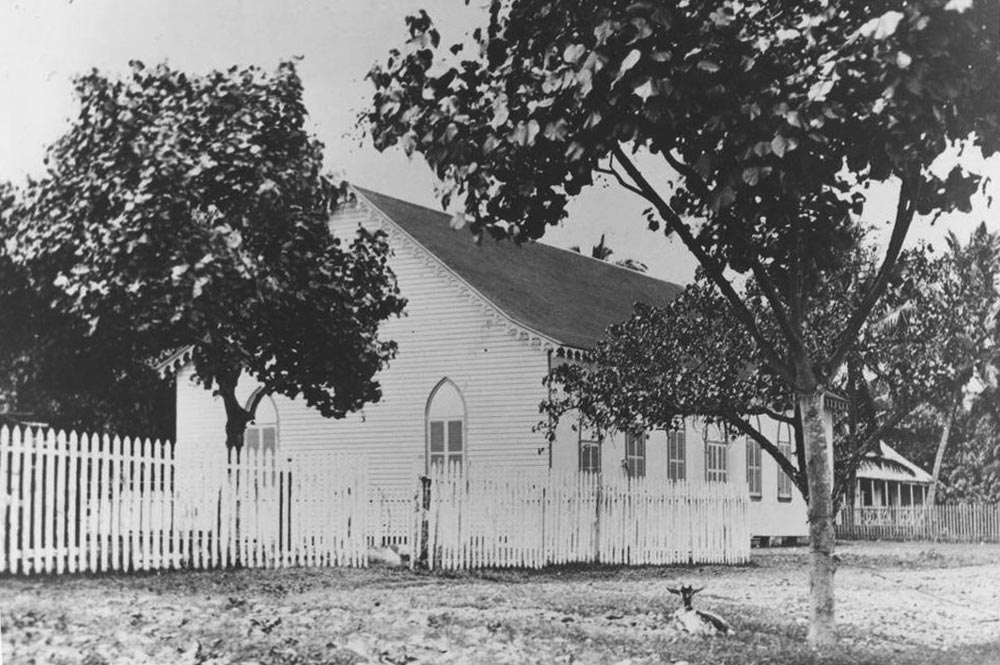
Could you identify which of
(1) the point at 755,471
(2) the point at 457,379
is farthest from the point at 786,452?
(2) the point at 457,379

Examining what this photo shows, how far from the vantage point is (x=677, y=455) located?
27.6 m

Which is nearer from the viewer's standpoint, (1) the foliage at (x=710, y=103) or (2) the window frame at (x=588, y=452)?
(1) the foliage at (x=710, y=103)

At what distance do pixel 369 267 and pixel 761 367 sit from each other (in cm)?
615

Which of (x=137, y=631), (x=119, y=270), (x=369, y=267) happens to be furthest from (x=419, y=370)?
(x=137, y=631)

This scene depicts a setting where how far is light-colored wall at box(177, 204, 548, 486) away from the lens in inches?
891

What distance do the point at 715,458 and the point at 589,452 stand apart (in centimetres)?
630

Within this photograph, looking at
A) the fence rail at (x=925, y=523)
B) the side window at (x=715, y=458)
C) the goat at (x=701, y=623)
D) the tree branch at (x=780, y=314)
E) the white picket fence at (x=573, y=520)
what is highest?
the tree branch at (x=780, y=314)

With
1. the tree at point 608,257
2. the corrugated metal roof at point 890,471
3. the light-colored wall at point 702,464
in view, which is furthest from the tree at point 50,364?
the corrugated metal roof at point 890,471

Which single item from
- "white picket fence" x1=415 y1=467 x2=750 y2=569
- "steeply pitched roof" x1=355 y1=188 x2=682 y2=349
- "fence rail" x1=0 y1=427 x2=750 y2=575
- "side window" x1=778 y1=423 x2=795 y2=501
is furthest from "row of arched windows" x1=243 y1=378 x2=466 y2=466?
"side window" x1=778 y1=423 x2=795 y2=501

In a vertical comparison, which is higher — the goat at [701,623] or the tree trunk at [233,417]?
the tree trunk at [233,417]

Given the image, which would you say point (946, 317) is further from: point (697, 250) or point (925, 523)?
point (925, 523)

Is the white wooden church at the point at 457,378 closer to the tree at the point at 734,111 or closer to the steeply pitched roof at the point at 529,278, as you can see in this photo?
the steeply pitched roof at the point at 529,278

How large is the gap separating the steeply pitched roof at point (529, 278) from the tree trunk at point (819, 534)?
10.9 metres

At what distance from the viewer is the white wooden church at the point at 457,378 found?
2267cm
